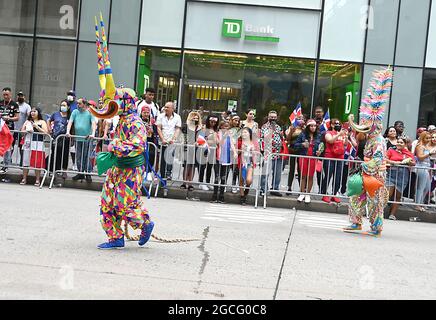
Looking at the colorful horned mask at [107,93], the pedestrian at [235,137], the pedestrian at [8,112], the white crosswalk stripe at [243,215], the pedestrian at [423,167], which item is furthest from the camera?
the pedestrian at [8,112]

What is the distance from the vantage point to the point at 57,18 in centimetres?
1952

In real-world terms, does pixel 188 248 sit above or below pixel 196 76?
below

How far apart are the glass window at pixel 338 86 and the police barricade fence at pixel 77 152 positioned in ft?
24.4

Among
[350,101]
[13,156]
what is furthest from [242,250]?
[350,101]

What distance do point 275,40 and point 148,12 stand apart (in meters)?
3.85

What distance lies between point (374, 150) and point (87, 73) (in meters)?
11.5

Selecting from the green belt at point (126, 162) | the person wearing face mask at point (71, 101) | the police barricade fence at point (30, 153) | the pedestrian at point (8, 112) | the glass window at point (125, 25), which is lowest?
the police barricade fence at point (30, 153)

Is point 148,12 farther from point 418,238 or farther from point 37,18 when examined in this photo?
point 418,238

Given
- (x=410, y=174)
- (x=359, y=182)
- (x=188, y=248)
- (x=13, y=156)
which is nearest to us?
(x=188, y=248)

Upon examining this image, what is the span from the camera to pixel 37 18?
64.3 feet

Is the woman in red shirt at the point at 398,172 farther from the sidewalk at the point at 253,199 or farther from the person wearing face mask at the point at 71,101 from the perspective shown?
the person wearing face mask at the point at 71,101

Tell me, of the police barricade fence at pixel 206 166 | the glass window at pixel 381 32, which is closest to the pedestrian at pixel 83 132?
the police barricade fence at pixel 206 166

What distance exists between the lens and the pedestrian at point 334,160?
1285 centimetres

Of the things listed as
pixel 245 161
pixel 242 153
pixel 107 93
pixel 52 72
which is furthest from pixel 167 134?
pixel 52 72
